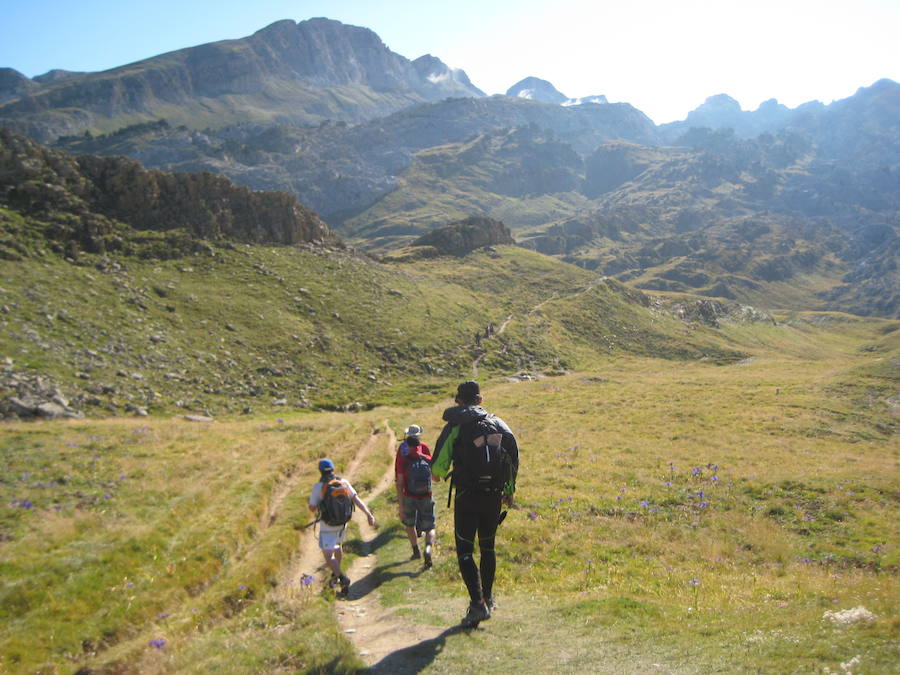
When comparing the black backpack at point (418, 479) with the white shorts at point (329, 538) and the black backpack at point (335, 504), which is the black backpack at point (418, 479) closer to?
the black backpack at point (335, 504)

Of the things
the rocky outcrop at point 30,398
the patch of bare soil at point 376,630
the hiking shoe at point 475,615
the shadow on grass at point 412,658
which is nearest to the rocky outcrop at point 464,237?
the rocky outcrop at point 30,398

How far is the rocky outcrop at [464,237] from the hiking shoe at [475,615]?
124 meters

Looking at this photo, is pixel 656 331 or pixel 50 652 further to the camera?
pixel 656 331

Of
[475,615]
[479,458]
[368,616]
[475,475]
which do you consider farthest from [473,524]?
[368,616]

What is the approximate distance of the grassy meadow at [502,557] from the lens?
8.05 metres

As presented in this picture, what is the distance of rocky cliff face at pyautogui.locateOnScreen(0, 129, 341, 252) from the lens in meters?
52.8

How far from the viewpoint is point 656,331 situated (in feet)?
371

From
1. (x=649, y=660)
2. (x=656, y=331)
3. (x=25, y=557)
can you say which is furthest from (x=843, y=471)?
(x=656, y=331)

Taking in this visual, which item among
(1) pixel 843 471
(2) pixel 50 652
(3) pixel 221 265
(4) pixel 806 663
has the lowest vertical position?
(1) pixel 843 471

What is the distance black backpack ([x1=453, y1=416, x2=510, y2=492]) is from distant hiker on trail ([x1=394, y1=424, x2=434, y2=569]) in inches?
192

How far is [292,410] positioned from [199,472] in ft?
80.3

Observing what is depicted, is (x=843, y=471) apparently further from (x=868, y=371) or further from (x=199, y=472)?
(x=868, y=371)

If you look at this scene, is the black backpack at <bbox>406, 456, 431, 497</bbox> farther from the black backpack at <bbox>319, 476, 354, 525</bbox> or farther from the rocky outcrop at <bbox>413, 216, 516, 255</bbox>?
the rocky outcrop at <bbox>413, 216, 516, 255</bbox>

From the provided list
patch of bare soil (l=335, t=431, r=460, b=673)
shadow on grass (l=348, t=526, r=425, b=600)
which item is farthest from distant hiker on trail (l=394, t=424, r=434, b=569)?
patch of bare soil (l=335, t=431, r=460, b=673)
